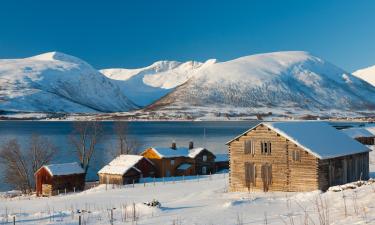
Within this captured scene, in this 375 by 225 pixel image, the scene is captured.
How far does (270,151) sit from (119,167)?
96.2ft

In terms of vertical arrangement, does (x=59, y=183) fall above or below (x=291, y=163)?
below

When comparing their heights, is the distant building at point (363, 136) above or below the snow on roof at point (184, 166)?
above

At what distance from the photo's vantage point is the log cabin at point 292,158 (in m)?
40.5

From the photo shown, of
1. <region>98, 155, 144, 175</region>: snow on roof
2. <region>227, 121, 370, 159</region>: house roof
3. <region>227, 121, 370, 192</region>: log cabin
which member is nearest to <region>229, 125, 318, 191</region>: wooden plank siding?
<region>227, 121, 370, 192</region>: log cabin

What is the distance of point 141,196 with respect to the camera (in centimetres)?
4466

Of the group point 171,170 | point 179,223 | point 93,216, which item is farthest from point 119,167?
point 179,223

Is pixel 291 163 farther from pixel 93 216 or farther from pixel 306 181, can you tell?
pixel 93 216

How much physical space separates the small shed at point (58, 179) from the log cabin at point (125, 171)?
3.78 meters

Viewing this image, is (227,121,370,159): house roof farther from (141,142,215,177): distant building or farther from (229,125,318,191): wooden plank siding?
(141,142,215,177): distant building

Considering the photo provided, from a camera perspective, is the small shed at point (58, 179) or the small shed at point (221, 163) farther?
the small shed at point (221, 163)

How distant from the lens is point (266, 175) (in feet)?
140

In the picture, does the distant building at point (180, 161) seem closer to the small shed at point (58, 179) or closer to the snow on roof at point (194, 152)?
the snow on roof at point (194, 152)

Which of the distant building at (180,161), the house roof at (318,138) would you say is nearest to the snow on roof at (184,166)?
the distant building at (180,161)

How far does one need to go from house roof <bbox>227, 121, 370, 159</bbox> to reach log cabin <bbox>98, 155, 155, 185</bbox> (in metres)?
26.4
